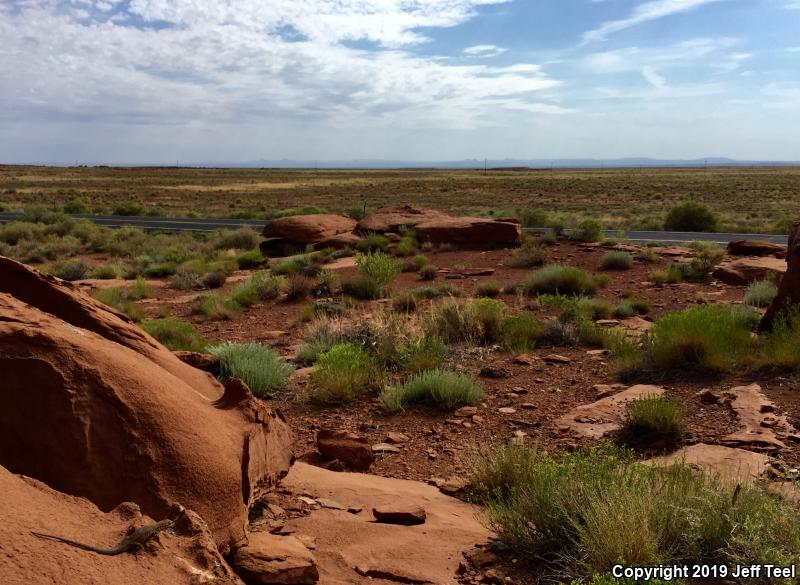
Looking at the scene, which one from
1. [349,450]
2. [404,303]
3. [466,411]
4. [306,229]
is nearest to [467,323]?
[466,411]

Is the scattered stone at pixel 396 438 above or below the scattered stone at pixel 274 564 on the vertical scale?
below

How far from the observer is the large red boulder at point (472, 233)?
21953 millimetres

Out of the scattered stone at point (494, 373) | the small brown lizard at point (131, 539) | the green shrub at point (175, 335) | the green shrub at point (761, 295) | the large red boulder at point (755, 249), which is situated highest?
the small brown lizard at point (131, 539)

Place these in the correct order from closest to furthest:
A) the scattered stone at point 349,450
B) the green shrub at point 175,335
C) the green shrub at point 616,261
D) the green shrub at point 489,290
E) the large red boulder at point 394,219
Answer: the scattered stone at point 349,450 → the green shrub at point 175,335 → the green shrub at point 489,290 → the green shrub at point 616,261 → the large red boulder at point 394,219

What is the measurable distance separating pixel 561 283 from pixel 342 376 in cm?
846

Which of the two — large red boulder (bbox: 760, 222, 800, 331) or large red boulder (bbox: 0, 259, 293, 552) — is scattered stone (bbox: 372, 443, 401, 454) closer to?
large red boulder (bbox: 0, 259, 293, 552)

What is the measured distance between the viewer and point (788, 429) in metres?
6.18

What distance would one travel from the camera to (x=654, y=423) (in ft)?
20.7

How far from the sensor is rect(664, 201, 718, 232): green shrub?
29312mm

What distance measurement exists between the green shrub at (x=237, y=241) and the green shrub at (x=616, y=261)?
14.1 m

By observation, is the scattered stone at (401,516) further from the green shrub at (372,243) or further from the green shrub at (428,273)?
the green shrub at (372,243)

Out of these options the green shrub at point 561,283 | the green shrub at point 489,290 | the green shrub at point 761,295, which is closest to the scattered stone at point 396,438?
the green shrub at point 761,295

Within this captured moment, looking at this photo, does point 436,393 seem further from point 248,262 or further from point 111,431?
point 248,262

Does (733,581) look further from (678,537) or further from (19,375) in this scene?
(19,375)
